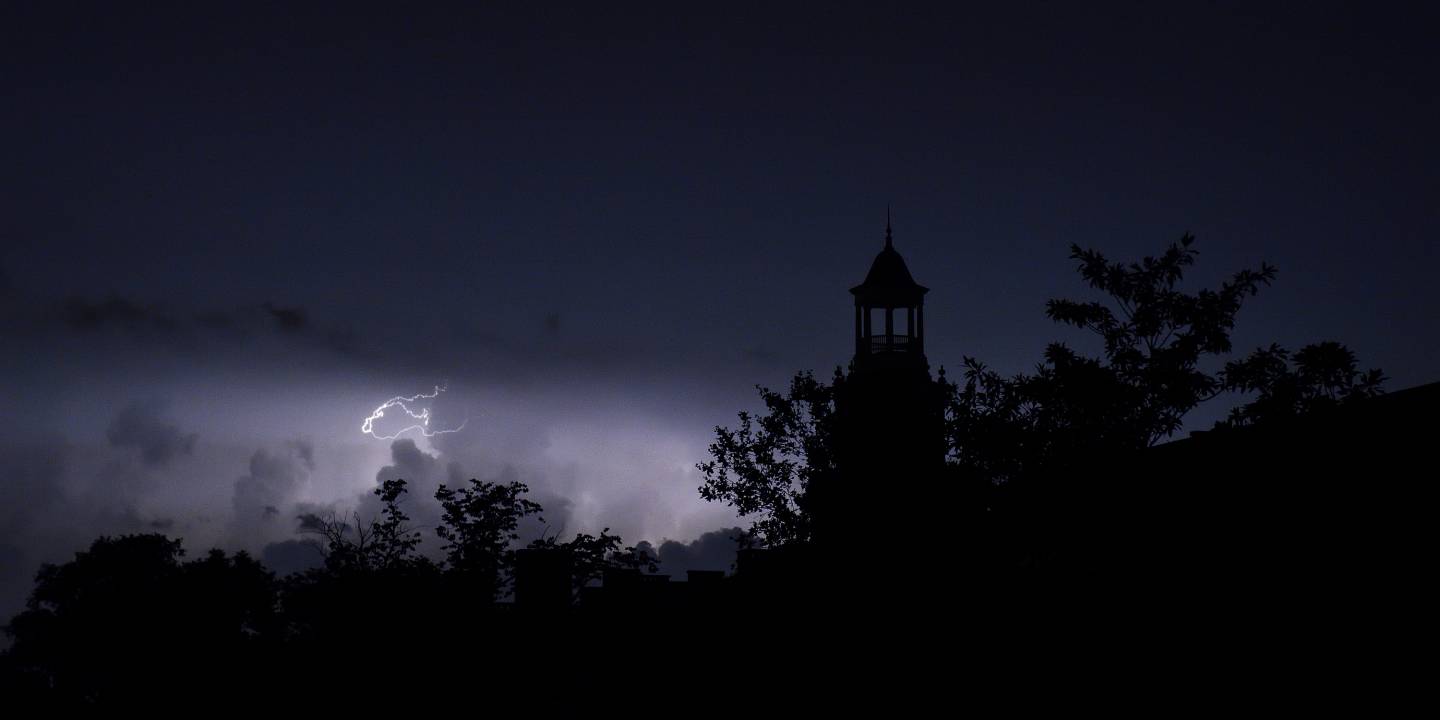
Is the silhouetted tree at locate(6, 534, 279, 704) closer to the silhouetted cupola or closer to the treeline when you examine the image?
the treeline

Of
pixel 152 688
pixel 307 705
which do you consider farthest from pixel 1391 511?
pixel 152 688

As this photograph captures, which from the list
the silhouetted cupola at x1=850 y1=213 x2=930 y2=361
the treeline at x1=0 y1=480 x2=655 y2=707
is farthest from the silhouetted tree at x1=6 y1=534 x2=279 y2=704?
the silhouetted cupola at x1=850 y1=213 x2=930 y2=361

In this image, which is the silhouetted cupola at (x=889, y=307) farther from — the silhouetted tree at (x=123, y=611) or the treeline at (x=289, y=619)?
the silhouetted tree at (x=123, y=611)

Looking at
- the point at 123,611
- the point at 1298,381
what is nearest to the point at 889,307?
the point at 1298,381

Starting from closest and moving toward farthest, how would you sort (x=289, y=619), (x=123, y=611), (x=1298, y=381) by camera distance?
(x=1298, y=381) < (x=289, y=619) < (x=123, y=611)

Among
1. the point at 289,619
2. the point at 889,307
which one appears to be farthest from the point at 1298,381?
the point at 289,619

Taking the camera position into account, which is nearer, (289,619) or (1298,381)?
(1298,381)

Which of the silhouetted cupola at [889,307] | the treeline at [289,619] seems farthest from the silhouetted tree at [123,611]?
the silhouetted cupola at [889,307]

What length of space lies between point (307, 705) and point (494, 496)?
18.7 meters

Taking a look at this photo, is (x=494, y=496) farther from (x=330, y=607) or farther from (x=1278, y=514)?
(x=1278, y=514)

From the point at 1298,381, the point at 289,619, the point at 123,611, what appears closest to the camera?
the point at 1298,381

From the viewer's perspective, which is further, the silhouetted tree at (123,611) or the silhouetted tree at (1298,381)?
the silhouetted tree at (123,611)

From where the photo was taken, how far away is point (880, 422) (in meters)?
42.3

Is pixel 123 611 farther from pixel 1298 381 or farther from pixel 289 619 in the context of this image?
pixel 1298 381
